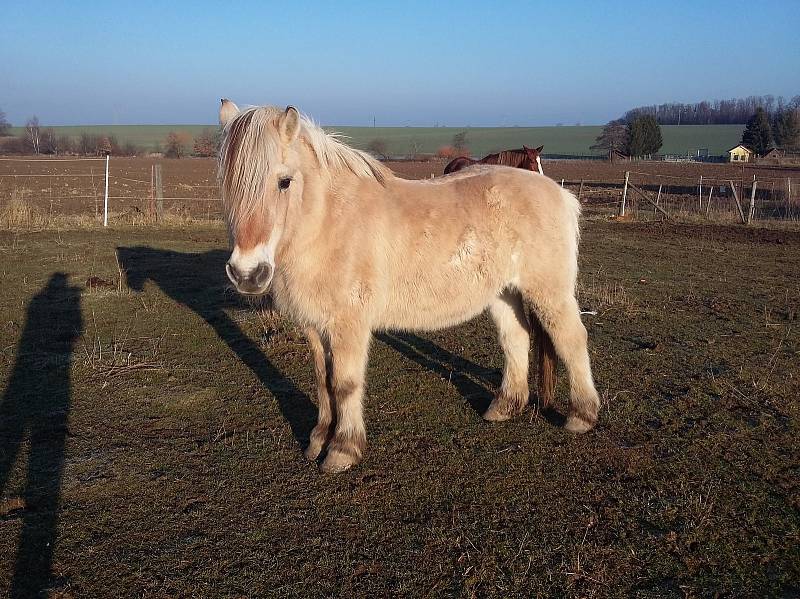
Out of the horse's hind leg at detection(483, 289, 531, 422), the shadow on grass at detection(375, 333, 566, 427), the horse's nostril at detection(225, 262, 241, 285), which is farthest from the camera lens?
the shadow on grass at detection(375, 333, 566, 427)

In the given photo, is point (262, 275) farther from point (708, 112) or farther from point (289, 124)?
point (708, 112)

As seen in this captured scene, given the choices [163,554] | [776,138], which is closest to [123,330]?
[163,554]

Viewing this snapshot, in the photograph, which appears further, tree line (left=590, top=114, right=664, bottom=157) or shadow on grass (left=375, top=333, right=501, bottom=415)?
tree line (left=590, top=114, right=664, bottom=157)

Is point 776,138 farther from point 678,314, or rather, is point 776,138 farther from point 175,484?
point 175,484

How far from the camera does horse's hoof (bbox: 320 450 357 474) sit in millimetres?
4012

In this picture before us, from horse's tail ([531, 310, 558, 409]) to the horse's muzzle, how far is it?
8.13ft

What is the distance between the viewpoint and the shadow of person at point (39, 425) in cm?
311

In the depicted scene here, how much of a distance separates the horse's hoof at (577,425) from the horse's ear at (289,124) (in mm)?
3189

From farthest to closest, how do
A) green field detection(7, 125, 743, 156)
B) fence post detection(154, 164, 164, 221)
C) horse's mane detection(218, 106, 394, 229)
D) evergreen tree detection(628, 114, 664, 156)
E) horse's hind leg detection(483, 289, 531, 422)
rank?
1. green field detection(7, 125, 743, 156)
2. evergreen tree detection(628, 114, 664, 156)
3. fence post detection(154, 164, 164, 221)
4. horse's hind leg detection(483, 289, 531, 422)
5. horse's mane detection(218, 106, 394, 229)

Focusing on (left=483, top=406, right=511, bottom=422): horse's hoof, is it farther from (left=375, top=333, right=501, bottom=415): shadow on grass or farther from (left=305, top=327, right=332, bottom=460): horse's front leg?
(left=305, top=327, right=332, bottom=460): horse's front leg

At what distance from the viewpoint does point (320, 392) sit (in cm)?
445

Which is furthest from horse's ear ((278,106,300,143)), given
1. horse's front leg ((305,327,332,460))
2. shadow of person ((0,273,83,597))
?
shadow of person ((0,273,83,597))

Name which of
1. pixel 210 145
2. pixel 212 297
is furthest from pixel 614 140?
pixel 212 297

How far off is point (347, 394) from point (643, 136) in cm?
7584
